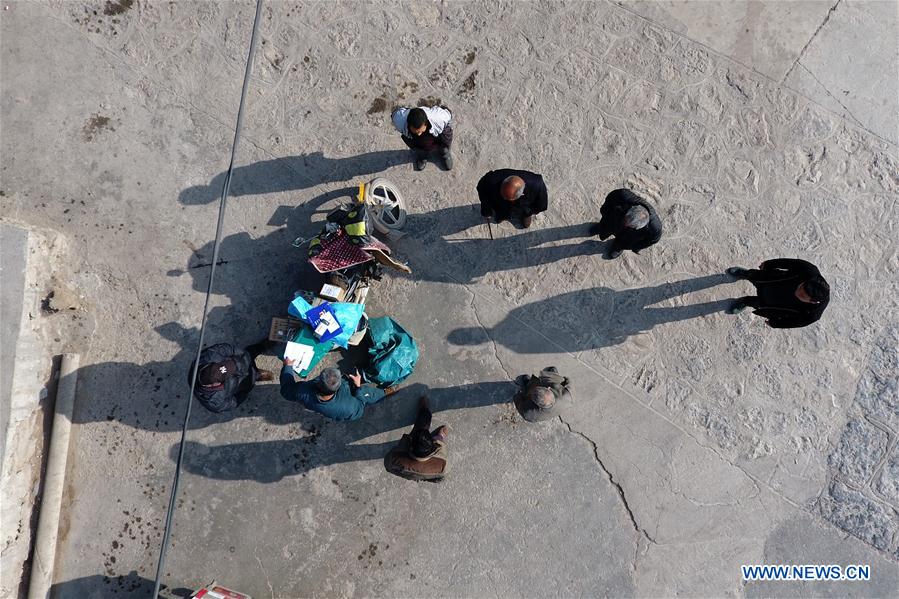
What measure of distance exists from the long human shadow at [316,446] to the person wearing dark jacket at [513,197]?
2.31 metres

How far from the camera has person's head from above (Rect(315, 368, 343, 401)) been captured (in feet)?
18.8

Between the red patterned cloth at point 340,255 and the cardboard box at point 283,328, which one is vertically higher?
the red patterned cloth at point 340,255

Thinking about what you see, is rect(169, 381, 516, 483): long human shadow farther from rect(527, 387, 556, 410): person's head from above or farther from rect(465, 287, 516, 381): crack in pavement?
rect(527, 387, 556, 410): person's head from above

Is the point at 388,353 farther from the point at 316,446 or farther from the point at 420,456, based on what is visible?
the point at 316,446

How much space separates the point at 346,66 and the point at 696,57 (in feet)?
15.7

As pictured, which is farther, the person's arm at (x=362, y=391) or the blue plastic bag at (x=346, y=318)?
the person's arm at (x=362, y=391)

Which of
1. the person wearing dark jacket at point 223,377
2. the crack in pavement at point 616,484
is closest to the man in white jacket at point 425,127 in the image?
the person wearing dark jacket at point 223,377

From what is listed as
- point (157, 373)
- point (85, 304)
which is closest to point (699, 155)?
point (157, 373)

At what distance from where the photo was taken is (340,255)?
21.2ft

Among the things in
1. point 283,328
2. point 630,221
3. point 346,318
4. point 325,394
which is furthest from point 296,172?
point 630,221

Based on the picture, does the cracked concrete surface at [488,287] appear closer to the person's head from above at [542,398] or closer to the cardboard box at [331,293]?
the cardboard box at [331,293]

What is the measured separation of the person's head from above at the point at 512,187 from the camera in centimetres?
566

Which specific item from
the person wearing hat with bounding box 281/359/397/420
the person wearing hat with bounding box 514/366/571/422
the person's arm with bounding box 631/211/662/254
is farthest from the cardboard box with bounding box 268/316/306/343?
the person's arm with bounding box 631/211/662/254

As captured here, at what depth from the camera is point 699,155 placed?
7281mm
